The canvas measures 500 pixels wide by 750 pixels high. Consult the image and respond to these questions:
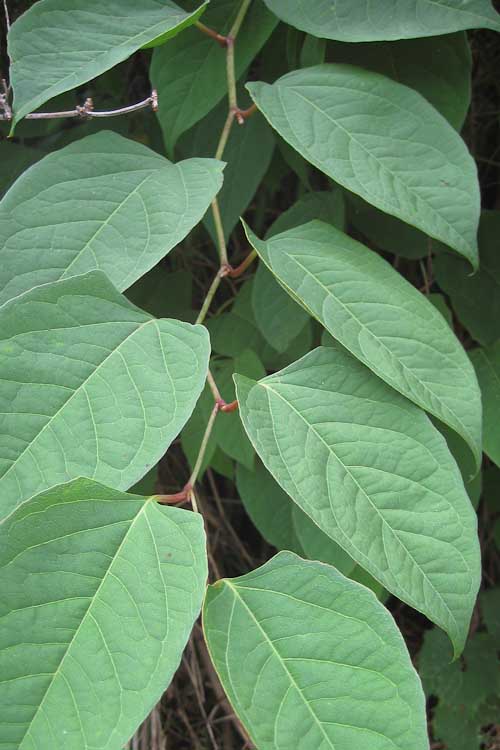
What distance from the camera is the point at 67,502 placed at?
1.56ft

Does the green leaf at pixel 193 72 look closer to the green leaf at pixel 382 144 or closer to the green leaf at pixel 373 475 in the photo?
the green leaf at pixel 382 144

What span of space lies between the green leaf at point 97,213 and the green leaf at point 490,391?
409 mm

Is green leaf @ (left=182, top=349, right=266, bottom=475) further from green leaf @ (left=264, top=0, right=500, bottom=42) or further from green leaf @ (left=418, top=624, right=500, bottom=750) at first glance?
green leaf @ (left=418, top=624, right=500, bottom=750)

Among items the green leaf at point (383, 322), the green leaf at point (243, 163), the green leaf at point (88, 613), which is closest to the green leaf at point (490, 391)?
the green leaf at point (383, 322)

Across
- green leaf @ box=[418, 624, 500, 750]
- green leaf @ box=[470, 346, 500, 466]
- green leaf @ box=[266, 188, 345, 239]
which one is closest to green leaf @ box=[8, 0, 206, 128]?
green leaf @ box=[266, 188, 345, 239]

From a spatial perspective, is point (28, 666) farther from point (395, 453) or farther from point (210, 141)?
point (210, 141)

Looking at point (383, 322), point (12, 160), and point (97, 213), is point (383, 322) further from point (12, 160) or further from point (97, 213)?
point (12, 160)

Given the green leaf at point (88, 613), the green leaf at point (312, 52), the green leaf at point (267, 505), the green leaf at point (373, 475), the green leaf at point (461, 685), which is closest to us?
the green leaf at point (88, 613)

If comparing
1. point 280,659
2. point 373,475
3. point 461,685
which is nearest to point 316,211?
point 373,475

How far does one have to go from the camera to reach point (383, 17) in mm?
769

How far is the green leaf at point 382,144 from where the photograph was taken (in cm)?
72

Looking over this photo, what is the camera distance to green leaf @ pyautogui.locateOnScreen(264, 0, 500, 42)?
75cm

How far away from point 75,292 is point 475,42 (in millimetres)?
830

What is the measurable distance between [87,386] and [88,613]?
161mm
